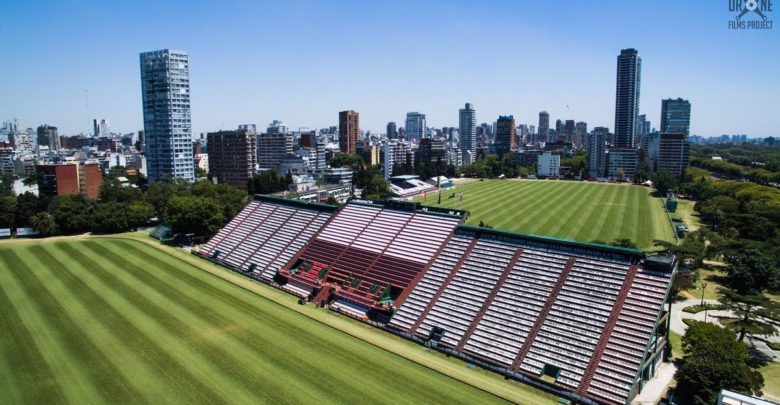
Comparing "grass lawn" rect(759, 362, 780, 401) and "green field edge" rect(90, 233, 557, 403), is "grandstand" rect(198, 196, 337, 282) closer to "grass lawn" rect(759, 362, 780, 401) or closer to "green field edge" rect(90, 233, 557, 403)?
"green field edge" rect(90, 233, 557, 403)

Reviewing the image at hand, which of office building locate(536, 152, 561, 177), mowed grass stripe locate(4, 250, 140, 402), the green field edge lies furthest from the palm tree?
office building locate(536, 152, 561, 177)

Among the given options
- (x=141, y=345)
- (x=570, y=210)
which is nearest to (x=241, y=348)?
(x=141, y=345)

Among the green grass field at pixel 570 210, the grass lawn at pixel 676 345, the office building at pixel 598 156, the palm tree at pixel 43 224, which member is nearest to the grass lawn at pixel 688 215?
the green grass field at pixel 570 210

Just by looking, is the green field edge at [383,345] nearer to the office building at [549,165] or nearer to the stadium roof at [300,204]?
the stadium roof at [300,204]

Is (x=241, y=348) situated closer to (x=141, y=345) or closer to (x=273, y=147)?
(x=141, y=345)

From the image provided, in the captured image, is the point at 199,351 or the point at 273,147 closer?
the point at 199,351

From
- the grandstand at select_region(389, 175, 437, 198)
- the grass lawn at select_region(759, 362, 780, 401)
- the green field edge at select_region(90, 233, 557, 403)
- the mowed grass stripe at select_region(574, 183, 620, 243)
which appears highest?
the grandstand at select_region(389, 175, 437, 198)
